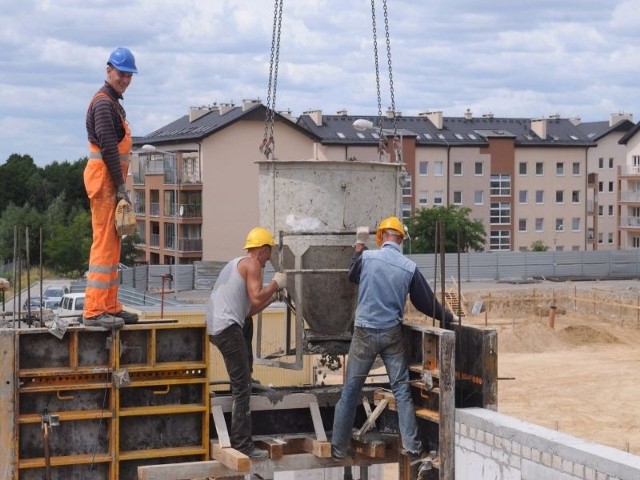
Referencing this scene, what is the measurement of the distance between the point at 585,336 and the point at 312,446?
3441 cm

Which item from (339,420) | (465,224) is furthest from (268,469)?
(465,224)

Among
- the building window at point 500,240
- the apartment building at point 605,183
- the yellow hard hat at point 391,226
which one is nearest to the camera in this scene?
the yellow hard hat at point 391,226

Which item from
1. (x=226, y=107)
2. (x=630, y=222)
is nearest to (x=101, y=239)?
(x=226, y=107)

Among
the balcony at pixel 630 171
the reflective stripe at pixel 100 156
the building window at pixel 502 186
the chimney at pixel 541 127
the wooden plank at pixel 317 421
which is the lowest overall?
the wooden plank at pixel 317 421

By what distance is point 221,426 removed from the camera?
456 inches

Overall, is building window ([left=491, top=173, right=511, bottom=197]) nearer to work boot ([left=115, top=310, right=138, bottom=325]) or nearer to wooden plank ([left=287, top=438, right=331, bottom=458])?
wooden plank ([left=287, top=438, right=331, bottom=458])

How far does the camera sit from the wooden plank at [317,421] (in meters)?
11.9

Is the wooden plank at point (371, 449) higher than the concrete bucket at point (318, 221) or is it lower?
lower

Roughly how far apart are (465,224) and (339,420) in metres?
60.3

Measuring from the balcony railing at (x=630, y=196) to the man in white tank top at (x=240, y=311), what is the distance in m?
74.2

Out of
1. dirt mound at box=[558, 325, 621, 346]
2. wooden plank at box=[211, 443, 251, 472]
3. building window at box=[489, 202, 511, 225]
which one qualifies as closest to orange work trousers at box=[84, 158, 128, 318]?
wooden plank at box=[211, 443, 251, 472]

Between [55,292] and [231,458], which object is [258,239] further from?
[55,292]

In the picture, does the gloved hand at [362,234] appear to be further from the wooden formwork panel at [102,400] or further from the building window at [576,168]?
the building window at [576,168]

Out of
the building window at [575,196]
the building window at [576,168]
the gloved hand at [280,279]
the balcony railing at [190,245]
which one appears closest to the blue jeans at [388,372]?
the gloved hand at [280,279]
